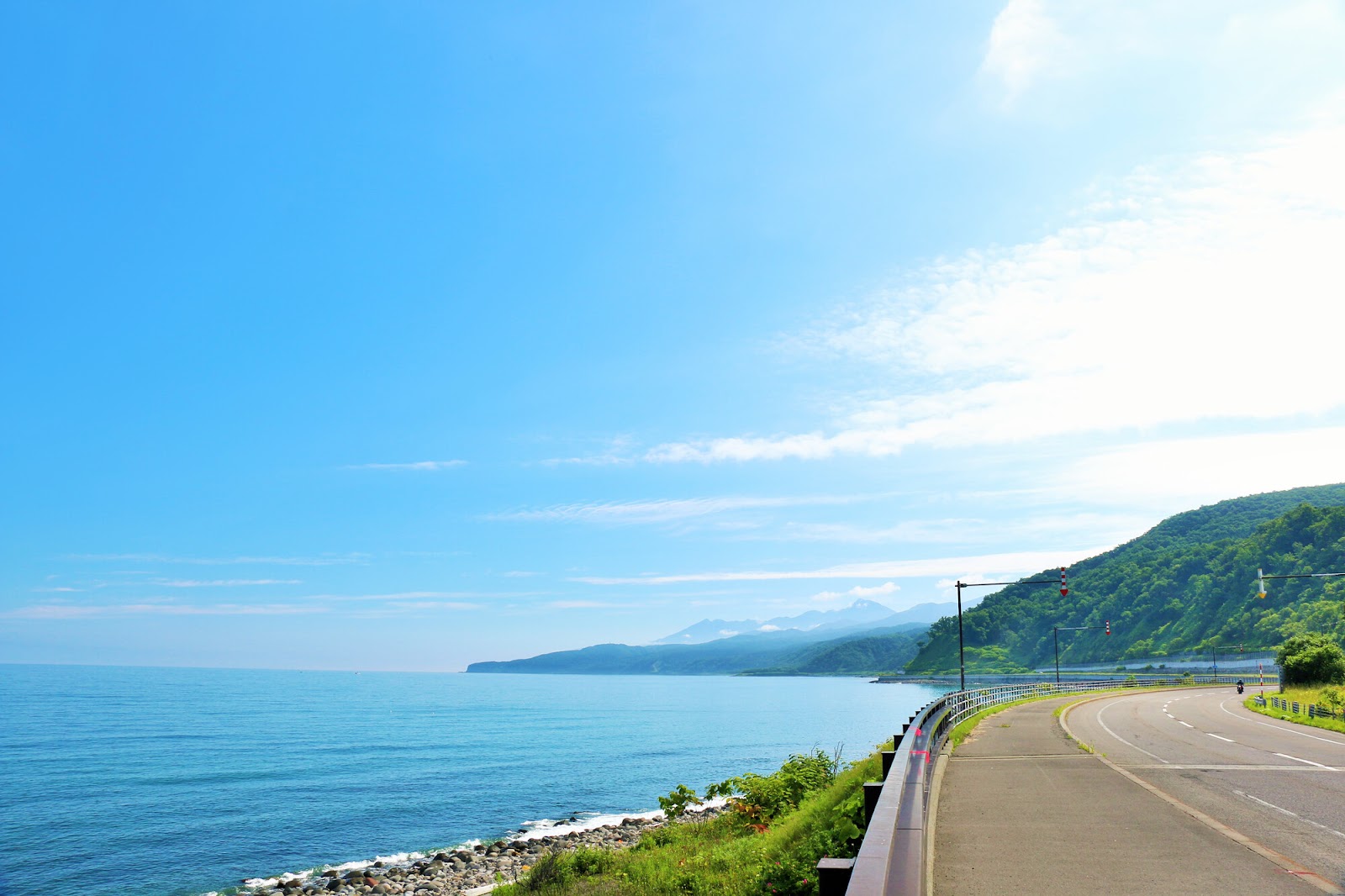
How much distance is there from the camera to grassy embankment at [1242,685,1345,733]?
1175 inches

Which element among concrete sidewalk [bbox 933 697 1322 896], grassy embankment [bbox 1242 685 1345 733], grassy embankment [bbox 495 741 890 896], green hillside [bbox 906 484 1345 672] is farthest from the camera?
green hillside [bbox 906 484 1345 672]

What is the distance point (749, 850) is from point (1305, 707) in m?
32.8

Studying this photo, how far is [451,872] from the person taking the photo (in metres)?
27.9

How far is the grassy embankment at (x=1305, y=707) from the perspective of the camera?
97.9 ft

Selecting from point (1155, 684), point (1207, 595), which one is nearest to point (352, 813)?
point (1155, 684)

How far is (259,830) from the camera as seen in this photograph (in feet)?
121

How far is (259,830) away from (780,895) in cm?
3500

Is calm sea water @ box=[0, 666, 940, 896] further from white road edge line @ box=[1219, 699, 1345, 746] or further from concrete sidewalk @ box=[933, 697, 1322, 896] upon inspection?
concrete sidewalk @ box=[933, 697, 1322, 896]

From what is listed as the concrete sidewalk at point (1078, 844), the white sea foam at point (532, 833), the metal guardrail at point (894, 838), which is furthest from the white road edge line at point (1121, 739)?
the white sea foam at point (532, 833)

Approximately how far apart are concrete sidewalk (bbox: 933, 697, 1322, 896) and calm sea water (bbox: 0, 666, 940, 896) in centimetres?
2689

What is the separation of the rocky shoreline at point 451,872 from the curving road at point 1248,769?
585 inches

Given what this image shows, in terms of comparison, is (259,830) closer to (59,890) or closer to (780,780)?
(59,890)

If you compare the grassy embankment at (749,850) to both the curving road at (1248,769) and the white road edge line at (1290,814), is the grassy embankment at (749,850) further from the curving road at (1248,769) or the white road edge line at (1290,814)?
the white road edge line at (1290,814)

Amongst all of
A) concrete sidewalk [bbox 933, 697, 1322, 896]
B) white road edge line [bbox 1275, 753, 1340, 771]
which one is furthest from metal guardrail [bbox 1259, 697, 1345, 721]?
concrete sidewalk [bbox 933, 697, 1322, 896]
